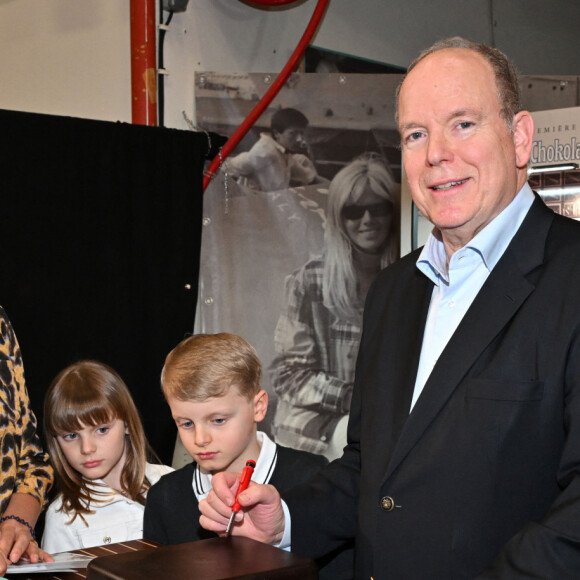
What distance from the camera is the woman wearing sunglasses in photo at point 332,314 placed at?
3.46 meters

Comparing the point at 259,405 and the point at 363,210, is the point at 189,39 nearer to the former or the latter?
the point at 363,210

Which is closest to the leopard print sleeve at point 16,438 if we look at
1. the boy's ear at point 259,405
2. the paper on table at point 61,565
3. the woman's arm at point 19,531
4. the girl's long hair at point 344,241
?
the woman's arm at point 19,531

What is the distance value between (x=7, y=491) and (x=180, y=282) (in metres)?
1.33

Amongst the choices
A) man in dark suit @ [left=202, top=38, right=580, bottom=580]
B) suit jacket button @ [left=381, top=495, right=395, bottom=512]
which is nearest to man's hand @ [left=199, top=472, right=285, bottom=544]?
man in dark suit @ [left=202, top=38, right=580, bottom=580]

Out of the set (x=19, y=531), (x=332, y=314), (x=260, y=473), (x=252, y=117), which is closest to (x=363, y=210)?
(x=332, y=314)

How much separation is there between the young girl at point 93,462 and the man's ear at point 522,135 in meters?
1.47

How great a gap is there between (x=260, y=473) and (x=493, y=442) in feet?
2.92

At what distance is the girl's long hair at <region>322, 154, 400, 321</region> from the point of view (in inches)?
139

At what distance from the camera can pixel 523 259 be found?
4.28 ft

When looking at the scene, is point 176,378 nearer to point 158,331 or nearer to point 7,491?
point 7,491

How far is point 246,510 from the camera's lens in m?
1.38

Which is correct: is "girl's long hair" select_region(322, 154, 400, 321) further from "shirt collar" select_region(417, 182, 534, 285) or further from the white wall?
"shirt collar" select_region(417, 182, 534, 285)

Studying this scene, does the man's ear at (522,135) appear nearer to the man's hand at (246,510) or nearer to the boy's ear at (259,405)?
the man's hand at (246,510)

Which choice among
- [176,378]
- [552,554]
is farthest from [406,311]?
[176,378]
